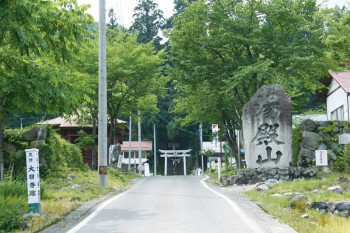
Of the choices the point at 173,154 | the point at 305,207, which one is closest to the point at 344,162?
the point at 305,207

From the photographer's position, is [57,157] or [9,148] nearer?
[9,148]

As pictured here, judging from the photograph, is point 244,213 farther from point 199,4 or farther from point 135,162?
point 135,162

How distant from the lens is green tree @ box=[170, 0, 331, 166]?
81.7 feet

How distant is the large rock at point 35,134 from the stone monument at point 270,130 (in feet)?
30.6

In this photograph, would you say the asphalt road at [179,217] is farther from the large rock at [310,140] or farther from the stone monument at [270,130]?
the large rock at [310,140]

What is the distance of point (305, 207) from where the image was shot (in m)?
12.0

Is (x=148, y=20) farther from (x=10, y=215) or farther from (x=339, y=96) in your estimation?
(x=10, y=215)

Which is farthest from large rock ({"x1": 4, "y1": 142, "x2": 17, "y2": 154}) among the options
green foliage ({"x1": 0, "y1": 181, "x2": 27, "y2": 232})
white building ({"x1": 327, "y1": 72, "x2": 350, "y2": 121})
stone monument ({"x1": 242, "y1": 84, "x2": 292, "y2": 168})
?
white building ({"x1": 327, "y1": 72, "x2": 350, "y2": 121})

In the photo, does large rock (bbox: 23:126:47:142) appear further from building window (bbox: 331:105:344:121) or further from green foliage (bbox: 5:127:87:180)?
building window (bbox: 331:105:344:121)

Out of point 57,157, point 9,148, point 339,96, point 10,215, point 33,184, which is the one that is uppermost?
point 339,96

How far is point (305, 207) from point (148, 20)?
58.3m

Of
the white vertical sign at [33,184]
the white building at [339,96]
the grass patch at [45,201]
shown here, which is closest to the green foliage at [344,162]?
the white building at [339,96]

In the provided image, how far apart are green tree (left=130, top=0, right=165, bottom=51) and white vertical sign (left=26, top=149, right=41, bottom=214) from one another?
55.3 m

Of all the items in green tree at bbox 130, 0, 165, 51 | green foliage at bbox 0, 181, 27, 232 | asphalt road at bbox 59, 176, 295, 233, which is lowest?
asphalt road at bbox 59, 176, 295, 233
